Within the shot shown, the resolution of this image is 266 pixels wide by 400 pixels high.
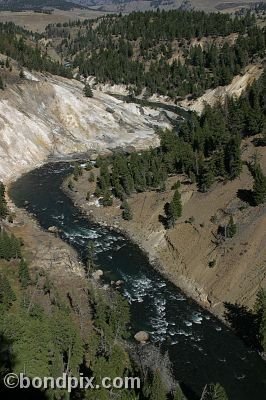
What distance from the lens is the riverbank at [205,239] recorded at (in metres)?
57.3

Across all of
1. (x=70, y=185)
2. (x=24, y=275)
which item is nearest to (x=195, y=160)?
(x=70, y=185)

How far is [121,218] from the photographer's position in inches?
3059

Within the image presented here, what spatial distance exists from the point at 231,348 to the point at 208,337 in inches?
103

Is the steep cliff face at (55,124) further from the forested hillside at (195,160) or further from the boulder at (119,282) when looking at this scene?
the boulder at (119,282)

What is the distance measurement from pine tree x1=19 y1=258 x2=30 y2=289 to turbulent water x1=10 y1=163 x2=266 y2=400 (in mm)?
10226

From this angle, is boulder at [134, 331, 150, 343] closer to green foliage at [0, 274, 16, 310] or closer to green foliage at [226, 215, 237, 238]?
green foliage at [0, 274, 16, 310]

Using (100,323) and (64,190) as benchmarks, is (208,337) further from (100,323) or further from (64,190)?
(64,190)

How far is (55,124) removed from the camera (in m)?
118

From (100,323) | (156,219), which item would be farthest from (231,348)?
(156,219)

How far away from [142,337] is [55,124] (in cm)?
7654

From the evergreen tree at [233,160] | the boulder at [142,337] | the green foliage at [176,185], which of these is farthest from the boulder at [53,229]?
the boulder at [142,337]

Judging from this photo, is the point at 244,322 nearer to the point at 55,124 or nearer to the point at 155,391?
the point at 155,391

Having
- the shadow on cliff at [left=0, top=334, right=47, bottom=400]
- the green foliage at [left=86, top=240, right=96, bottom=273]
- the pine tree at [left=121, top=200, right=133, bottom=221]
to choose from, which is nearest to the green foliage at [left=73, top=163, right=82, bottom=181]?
the pine tree at [left=121, top=200, right=133, bottom=221]

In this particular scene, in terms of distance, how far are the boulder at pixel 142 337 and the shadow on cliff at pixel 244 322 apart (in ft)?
29.1
